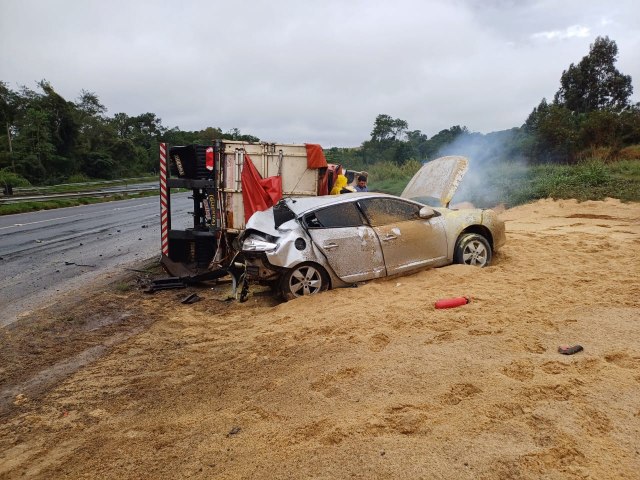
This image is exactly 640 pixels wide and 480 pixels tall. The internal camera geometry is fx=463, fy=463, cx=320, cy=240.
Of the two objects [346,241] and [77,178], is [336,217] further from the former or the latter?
[77,178]

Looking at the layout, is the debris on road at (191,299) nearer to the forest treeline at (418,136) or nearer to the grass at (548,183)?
the grass at (548,183)

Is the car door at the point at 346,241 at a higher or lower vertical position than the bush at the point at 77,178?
lower

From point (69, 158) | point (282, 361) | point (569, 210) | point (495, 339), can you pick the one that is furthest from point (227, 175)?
point (69, 158)

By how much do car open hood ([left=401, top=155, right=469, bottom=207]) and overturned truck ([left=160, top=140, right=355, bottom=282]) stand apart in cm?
208

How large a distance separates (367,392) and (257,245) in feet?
10.9

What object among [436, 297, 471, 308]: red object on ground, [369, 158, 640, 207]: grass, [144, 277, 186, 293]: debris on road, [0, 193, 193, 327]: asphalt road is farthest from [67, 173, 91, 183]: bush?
[436, 297, 471, 308]: red object on ground

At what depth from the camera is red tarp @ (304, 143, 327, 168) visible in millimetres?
8703

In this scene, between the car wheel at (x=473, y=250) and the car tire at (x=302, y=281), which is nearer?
the car tire at (x=302, y=281)

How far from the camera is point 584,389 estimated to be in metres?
3.31

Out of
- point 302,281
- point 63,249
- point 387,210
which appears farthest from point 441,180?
point 63,249

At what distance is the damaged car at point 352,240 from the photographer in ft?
21.4

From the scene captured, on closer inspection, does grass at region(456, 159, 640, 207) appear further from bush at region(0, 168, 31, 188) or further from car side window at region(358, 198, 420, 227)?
bush at region(0, 168, 31, 188)

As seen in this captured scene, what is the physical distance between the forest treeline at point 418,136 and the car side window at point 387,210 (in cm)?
1675

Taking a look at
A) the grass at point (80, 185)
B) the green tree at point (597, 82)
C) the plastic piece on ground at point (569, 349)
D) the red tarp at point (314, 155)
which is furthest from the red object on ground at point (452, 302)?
the green tree at point (597, 82)
